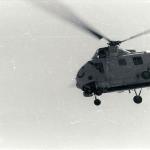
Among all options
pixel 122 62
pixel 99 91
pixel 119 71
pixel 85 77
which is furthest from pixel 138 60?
pixel 85 77

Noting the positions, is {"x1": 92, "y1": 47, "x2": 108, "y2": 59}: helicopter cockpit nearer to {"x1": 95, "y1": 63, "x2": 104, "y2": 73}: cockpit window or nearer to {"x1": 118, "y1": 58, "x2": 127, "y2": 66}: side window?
{"x1": 95, "y1": 63, "x2": 104, "y2": 73}: cockpit window

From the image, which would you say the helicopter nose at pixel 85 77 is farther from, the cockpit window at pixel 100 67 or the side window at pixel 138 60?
the side window at pixel 138 60

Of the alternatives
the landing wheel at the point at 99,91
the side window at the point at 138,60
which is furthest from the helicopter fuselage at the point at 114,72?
the landing wheel at the point at 99,91

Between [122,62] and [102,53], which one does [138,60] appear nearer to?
[122,62]

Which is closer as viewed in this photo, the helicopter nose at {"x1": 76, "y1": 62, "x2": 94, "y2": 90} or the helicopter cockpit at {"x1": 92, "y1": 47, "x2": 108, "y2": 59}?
the helicopter nose at {"x1": 76, "y1": 62, "x2": 94, "y2": 90}

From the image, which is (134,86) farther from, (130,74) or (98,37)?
(98,37)

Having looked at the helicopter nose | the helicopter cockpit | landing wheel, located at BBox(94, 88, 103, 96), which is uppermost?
the helicopter cockpit

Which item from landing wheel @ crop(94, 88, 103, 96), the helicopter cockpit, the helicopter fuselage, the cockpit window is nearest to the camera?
landing wheel @ crop(94, 88, 103, 96)

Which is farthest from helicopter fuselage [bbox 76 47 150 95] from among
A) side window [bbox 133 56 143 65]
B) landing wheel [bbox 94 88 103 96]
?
landing wheel [bbox 94 88 103 96]

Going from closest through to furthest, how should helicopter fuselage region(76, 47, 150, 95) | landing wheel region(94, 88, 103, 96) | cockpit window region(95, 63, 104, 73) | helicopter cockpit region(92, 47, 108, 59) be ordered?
landing wheel region(94, 88, 103, 96) → helicopter fuselage region(76, 47, 150, 95) → cockpit window region(95, 63, 104, 73) → helicopter cockpit region(92, 47, 108, 59)
